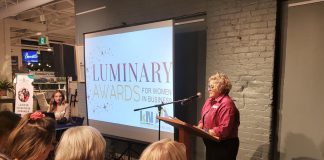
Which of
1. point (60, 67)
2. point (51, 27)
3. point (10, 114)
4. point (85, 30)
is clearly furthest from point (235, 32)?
point (51, 27)

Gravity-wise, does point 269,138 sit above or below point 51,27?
below

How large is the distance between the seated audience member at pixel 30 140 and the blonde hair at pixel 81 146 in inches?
7.4

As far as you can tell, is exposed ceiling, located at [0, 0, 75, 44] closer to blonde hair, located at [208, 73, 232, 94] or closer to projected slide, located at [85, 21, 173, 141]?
projected slide, located at [85, 21, 173, 141]

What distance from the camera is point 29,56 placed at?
472 inches

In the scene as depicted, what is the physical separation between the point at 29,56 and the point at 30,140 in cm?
1167

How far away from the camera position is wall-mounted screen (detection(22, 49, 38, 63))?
39.1ft

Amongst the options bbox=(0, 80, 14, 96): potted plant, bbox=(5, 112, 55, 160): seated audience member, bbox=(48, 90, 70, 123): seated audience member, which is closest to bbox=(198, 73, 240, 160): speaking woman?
bbox=(5, 112, 55, 160): seated audience member

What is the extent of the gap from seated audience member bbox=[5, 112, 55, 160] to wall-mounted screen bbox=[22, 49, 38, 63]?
1149 cm

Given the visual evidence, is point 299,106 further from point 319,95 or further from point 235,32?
point 235,32

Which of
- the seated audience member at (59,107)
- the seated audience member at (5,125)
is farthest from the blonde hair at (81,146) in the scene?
the seated audience member at (59,107)

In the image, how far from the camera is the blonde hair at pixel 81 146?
1458mm

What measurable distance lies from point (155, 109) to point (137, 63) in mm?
699

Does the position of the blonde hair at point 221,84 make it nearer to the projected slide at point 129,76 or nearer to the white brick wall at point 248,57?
the white brick wall at point 248,57

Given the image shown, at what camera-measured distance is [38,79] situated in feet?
31.9
